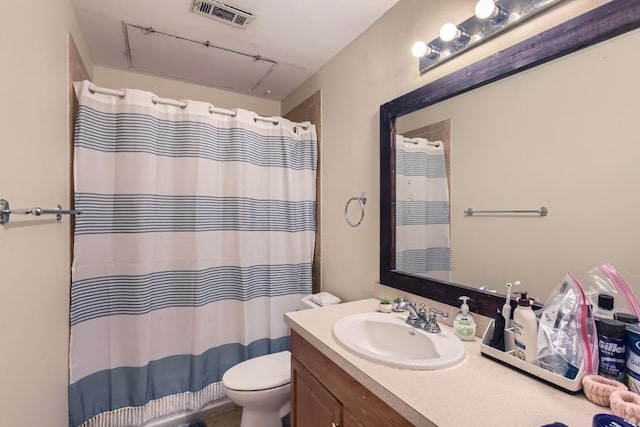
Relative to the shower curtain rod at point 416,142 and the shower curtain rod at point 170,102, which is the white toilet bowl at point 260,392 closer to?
the shower curtain rod at point 416,142

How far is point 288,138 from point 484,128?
1.32 metres

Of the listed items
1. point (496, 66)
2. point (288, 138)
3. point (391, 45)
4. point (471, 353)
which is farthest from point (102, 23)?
Result: point (471, 353)

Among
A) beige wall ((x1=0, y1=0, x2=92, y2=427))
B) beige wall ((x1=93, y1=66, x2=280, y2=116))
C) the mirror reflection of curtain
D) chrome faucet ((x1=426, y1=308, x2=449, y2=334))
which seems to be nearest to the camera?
beige wall ((x1=0, y1=0, x2=92, y2=427))

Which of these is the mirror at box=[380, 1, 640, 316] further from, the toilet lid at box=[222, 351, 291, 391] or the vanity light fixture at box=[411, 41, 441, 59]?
the toilet lid at box=[222, 351, 291, 391]

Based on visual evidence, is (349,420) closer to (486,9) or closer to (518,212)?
(518,212)

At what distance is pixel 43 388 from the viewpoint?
1146 mm

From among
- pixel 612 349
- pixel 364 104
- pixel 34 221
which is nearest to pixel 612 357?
pixel 612 349

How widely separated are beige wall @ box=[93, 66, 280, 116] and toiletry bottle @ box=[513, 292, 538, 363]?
99.1 inches

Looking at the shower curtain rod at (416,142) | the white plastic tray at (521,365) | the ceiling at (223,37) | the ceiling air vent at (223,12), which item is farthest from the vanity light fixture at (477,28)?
the white plastic tray at (521,365)

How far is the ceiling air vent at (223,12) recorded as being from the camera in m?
1.53

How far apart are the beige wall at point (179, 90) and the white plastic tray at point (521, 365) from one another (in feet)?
8.19

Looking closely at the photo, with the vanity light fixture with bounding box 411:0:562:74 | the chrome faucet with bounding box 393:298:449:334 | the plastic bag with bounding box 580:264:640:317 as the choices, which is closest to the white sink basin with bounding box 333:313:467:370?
the chrome faucet with bounding box 393:298:449:334

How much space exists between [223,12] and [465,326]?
1.88 metres

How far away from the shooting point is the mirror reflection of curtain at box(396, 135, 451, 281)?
1312 millimetres
